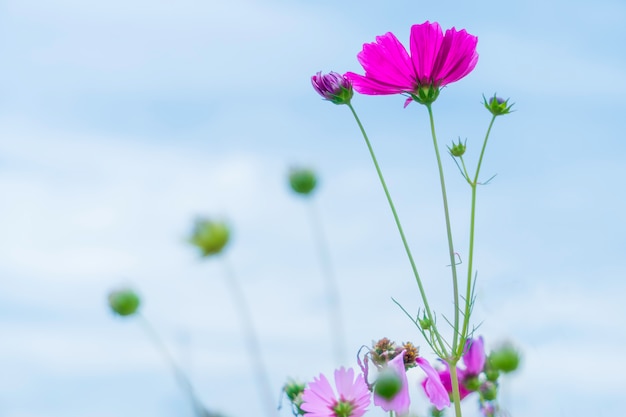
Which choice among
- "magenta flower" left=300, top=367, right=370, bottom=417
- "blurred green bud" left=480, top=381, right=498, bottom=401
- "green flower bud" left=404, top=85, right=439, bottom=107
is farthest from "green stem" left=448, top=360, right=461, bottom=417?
"blurred green bud" left=480, top=381, right=498, bottom=401

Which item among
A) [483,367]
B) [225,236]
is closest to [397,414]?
[225,236]

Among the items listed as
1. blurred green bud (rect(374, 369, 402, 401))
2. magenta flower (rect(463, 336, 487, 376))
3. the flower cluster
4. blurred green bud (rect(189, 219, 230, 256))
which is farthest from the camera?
magenta flower (rect(463, 336, 487, 376))

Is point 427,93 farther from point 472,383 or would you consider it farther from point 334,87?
point 472,383

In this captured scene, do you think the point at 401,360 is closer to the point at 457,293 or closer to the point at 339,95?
the point at 457,293

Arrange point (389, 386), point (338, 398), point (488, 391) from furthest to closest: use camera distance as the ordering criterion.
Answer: point (488, 391), point (338, 398), point (389, 386)

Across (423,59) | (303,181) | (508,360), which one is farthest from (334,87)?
(508,360)

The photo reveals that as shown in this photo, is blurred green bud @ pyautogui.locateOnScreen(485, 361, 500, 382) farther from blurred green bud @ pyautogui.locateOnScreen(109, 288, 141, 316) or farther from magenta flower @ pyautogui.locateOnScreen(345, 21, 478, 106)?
blurred green bud @ pyautogui.locateOnScreen(109, 288, 141, 316)
